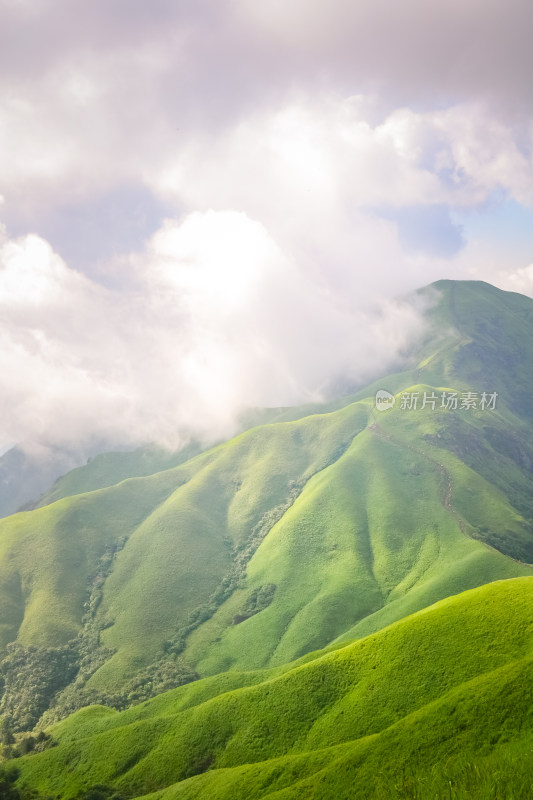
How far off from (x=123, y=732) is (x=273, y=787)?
2121 inches

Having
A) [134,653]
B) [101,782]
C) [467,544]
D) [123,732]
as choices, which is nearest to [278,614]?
[134,653]

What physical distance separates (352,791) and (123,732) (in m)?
70.5

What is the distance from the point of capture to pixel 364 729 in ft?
257

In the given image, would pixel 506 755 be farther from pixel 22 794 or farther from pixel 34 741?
pixel 34 741

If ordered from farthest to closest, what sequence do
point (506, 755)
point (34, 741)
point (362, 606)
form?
point (362, 606)
point (34, 741)
point (506, 755)

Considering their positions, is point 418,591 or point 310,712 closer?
point 310,712

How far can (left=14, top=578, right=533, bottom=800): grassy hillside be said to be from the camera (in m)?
57.1

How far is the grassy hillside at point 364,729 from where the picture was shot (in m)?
57.1

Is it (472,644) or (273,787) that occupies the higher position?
(472,644)

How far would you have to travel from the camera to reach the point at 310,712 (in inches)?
3494

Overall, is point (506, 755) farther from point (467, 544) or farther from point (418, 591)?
point (467, 544)

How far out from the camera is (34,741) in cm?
12562

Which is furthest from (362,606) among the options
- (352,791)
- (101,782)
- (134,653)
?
(352,791)

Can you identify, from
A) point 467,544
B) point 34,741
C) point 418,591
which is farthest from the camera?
point 467,544
